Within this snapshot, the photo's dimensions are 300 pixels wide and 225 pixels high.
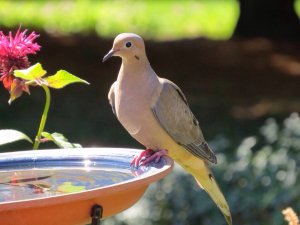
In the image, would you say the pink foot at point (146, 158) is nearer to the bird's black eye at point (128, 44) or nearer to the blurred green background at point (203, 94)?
the bird's black eye at point (128, 44)

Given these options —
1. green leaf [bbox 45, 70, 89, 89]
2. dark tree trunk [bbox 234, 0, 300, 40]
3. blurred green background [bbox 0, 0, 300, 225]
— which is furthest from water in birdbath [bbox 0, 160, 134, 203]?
dark tree trunk [bbox 234, 0, 300, 40]

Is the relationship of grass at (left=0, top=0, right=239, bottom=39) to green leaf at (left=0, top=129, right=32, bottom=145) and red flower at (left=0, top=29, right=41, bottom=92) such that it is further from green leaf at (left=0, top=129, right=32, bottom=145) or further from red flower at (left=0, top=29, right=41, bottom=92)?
red flower at (left=0, top=29, right=41, bottom=92)

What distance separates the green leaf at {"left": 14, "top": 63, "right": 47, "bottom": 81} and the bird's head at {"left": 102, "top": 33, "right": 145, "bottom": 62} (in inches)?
18.7

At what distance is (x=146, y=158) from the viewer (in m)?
3.08

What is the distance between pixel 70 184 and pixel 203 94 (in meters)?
8.59

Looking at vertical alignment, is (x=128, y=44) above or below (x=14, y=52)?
above

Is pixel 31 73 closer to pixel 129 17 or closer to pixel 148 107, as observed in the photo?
pixel 148 107

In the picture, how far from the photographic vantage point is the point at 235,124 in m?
9.94

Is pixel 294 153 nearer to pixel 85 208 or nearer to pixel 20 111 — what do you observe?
pixel 85 208

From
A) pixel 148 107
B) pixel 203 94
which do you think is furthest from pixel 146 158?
pixel 203 94

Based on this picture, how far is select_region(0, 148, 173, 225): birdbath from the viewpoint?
88.0 inches

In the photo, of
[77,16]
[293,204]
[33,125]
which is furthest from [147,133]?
[77,16]

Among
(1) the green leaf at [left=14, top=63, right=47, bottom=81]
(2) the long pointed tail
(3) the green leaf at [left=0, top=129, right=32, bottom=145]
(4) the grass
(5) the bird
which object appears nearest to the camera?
(1) the green leaf at [left=14, top=63, right=47, bottom=81]

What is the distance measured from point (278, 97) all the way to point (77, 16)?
7.24 metres
